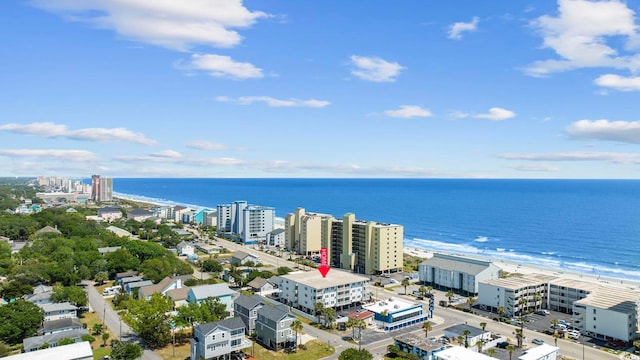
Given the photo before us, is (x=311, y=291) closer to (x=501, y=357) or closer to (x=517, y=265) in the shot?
(x=501, y=357)

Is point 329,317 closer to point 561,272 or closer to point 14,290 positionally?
point 14,290

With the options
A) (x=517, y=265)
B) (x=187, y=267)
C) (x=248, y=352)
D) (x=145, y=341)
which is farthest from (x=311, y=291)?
(x=517, y=265)

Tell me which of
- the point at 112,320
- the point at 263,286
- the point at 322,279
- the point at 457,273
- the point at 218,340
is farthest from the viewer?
the point at 457,273

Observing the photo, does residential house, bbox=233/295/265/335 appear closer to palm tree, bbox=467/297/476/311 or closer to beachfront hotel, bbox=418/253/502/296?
palm tree, bbox=467/297/476/311

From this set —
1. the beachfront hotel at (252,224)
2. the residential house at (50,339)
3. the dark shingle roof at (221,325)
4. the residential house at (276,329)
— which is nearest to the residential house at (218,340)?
the dark shingle roof at (221,325)

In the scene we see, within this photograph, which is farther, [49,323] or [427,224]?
[427,224]

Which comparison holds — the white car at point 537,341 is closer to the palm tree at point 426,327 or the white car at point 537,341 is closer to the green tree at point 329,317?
the palm tree at point 426,327

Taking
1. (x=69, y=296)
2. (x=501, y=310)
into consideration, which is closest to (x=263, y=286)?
(x=69, y=296)
